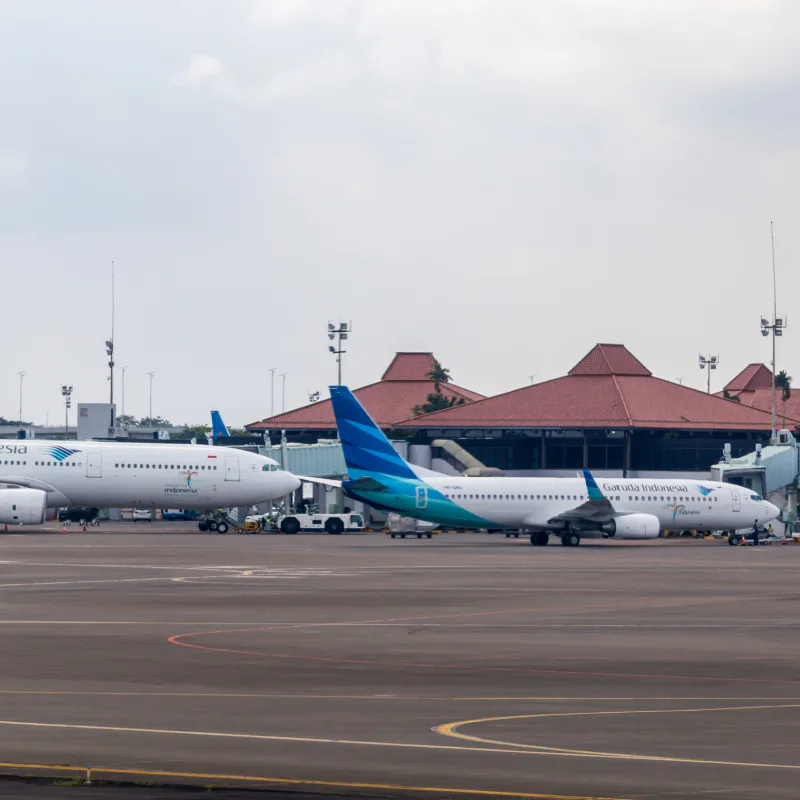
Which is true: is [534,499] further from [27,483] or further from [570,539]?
[27,483]

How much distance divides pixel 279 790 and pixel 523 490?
63.3 meters

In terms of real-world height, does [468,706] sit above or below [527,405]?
below

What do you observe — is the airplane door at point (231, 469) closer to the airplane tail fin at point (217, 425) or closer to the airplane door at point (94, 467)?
the airplane door at point (94, 467)

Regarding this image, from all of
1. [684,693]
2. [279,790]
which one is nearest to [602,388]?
[684,693]

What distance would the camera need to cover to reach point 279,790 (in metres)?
13.2

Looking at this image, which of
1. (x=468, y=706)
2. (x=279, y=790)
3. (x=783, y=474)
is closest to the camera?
(x=279, y=790)

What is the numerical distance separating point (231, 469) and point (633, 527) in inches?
973

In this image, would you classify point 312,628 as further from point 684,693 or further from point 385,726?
point 385,726

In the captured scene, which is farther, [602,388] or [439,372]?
[439,372]

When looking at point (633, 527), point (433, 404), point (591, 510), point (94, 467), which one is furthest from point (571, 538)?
point (433, 404)

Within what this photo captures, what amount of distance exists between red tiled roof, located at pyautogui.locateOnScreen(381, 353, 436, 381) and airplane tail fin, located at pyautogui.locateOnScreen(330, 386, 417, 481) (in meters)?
85.3

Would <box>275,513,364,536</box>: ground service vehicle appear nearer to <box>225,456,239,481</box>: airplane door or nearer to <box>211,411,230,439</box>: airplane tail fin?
<box>225,456,239,481</box>: airplane door

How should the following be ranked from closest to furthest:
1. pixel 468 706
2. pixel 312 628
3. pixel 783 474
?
pixel 468 706 < pixel 312 628 < pixel 783 474

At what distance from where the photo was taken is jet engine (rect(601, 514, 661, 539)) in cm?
7644
